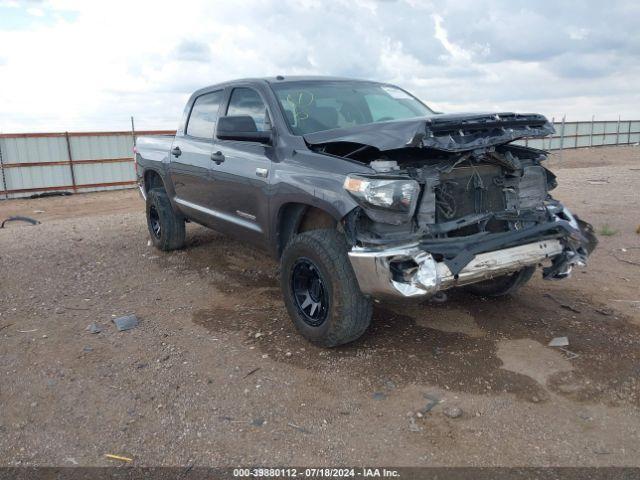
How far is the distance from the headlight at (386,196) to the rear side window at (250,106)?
1443 millimetres

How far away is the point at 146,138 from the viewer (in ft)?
23.0

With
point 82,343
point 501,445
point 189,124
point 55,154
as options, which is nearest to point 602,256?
point 501,445

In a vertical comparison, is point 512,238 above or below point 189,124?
below

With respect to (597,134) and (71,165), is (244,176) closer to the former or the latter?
(71,165)

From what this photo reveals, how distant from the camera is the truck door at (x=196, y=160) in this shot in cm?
548

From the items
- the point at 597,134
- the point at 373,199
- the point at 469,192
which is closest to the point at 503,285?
the point at 469,192

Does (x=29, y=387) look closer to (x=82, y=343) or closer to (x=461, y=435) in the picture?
(x=82, y=343)

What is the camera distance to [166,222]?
6.68 m

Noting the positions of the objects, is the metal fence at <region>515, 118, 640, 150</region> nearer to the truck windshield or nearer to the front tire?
the truck windshield

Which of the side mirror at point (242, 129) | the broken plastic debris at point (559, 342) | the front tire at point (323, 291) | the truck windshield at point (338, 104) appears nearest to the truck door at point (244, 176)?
the side mirror at point (242, 129)

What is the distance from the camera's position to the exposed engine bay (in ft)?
11.1

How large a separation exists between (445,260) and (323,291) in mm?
910

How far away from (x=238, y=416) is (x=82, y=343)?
174cm

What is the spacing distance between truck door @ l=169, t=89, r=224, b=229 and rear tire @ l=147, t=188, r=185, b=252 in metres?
0.50
